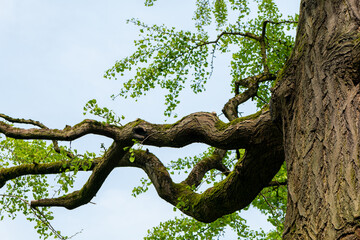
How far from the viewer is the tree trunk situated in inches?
133

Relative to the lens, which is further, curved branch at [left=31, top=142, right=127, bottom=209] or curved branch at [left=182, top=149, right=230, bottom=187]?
curved branch at [left=182, top=149, right=230, bottom=187]

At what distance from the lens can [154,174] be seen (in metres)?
8.07

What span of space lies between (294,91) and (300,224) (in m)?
1.56

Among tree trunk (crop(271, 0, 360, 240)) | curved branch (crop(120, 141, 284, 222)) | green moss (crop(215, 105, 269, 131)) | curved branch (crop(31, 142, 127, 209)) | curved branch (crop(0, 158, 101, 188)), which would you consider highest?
curved branch (crop(0, 158, 101, 188))

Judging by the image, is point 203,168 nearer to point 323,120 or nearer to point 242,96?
point 242,96

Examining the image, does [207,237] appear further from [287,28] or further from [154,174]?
[287,28]

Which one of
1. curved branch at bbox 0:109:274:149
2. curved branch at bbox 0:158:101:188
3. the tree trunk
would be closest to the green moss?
curved branch at bbox 0:109:274:149

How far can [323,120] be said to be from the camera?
12.9ft

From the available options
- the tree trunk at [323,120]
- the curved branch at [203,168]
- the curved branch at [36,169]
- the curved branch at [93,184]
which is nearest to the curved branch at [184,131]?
the curved branch at [93,184]

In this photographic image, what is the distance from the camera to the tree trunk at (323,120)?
338cm

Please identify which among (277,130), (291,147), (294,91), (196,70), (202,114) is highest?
(196,70)

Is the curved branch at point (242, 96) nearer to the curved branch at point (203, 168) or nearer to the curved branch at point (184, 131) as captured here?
the curved branch at point (203, 168)

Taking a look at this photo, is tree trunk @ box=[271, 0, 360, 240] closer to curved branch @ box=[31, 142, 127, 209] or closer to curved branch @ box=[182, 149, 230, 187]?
curved branch @ box=[31, 142, 127, 209]

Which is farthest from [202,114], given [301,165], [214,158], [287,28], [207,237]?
[287,28]
